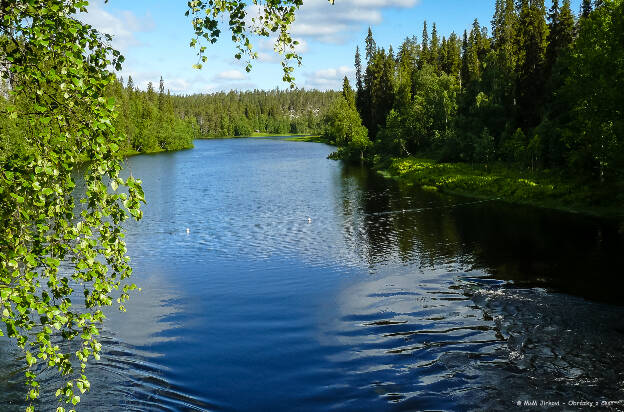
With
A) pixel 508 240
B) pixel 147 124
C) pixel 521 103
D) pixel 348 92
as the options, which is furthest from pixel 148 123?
pixel 508 240

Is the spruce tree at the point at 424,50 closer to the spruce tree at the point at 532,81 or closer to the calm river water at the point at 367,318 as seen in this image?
the spruce tree at the point at 532,81

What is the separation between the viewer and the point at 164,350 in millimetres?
18562

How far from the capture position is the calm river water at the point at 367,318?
1508cm

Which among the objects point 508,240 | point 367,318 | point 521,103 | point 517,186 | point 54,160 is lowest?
point 367,318

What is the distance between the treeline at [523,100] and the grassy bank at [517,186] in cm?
211

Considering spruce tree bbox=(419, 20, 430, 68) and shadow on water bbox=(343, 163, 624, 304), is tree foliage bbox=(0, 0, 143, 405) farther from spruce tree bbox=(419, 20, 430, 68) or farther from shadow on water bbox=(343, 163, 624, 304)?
spruce tree bbox=(419, 20, 430, 68)

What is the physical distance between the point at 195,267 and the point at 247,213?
714 inches

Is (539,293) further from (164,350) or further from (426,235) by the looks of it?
(164,350)

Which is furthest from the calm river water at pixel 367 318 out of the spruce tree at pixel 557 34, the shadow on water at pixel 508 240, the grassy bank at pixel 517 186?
the spruce tree at pixel 557 34

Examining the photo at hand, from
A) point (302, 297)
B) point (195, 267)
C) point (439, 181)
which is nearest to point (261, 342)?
point (302, 297)

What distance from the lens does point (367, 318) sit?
2123cm

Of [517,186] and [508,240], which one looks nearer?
[508,240]

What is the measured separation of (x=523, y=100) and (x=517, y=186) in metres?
24.4

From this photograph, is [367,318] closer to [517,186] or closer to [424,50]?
[517,186]
